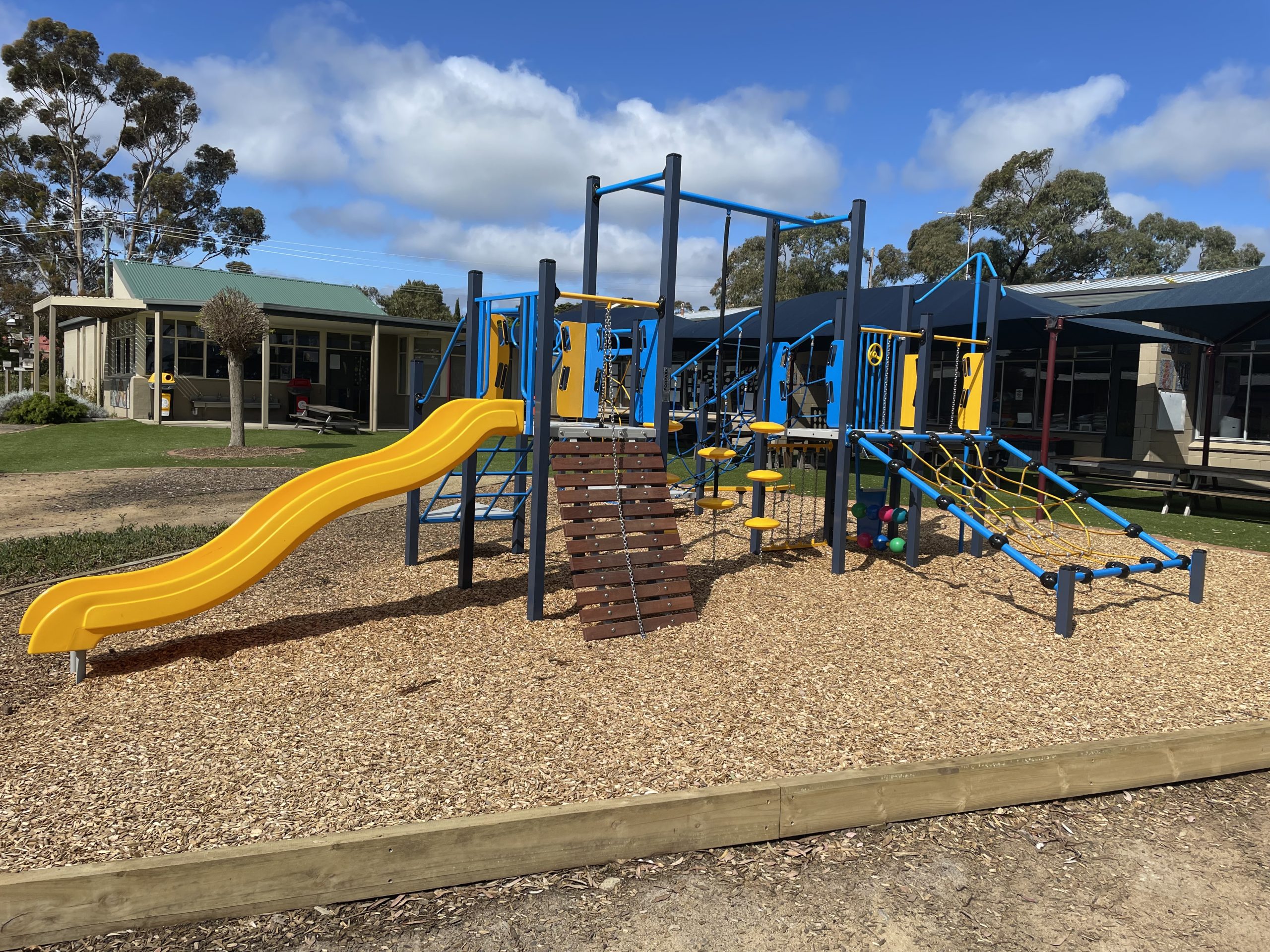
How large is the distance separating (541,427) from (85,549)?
4.93 m

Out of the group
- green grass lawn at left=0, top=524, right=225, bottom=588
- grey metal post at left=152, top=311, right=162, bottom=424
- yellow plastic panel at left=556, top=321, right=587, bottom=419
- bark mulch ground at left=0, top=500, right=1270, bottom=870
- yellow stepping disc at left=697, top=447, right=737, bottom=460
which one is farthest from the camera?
grey metal post at left=152, top=311, right=162, bottom=424

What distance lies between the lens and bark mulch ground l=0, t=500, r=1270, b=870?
3.70m

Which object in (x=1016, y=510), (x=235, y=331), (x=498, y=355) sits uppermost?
(x=235, y=331)

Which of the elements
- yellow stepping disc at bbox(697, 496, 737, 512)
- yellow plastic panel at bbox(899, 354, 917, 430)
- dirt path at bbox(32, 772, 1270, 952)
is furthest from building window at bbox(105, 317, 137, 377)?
dirt path at bbox(32, 772, 1270, 952)

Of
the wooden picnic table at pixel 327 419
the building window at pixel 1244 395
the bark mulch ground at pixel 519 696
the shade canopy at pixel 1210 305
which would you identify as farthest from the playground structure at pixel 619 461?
the wooden picnic table at pixel 327 419

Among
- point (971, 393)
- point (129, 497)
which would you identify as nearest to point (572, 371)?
point (971, 393)

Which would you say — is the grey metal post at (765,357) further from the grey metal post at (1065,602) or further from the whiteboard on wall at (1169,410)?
the whiteboard on wall at (1169,410)

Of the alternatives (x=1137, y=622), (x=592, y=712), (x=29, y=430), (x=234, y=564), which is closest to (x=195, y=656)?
(x=234, y=564)

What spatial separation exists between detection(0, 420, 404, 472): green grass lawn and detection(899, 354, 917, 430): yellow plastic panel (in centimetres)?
845

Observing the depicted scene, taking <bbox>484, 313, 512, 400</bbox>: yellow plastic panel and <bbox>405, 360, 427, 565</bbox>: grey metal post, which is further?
<bbox>405, 360, 427, 565</bbox>: grey metal post

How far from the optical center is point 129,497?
11.7 meters

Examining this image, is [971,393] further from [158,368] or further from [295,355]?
[295,355]

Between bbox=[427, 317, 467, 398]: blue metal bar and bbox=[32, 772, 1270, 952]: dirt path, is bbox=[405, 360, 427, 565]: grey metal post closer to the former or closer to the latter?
bbox=[427, 317, 467, 398]: blue metal bar

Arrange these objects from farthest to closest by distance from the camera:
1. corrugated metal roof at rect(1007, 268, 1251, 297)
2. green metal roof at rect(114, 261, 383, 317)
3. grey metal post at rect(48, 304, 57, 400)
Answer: green metal roof at rect(114, 261, 383, 317) < grey metal post at rect(48, 304, 57, 400) < corrugated metal roof at rect(1007, 268, 1251, 297)
